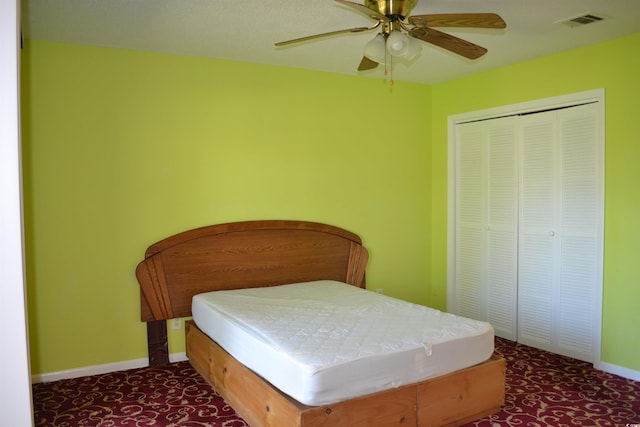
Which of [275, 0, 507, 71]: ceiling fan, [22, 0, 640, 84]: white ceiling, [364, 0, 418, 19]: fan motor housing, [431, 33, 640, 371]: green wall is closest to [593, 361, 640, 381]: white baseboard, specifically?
[431, 33, 640, 371]: green wall

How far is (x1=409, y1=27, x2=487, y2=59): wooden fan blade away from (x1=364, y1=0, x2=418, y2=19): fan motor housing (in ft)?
0.44

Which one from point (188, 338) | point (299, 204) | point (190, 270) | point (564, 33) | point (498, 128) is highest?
point (564, 33)

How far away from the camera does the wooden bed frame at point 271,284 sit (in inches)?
95.1

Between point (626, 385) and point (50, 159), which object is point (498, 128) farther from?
point (50, 159)

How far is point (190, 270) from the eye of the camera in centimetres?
384

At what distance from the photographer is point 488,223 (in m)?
4.51

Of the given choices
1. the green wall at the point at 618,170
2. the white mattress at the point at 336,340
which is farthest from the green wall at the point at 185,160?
the white mattress at the point at 336,340

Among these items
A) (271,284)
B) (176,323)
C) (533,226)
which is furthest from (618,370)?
(176,323)

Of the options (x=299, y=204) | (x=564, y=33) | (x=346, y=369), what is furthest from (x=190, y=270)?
(x=564, y=33)

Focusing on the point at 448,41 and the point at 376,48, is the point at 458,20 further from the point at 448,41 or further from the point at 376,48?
the point at 376,48

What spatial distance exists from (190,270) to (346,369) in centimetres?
190

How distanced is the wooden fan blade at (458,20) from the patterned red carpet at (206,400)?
212 centimetres

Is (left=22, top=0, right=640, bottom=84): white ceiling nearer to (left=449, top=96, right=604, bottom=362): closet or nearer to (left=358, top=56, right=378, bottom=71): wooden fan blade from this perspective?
(left=358, top=56, right=378, bottom=71): wooden fan blade

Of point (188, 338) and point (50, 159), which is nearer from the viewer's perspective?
point (50, 159)
